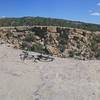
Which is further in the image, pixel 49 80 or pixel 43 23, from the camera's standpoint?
pixel 43 23

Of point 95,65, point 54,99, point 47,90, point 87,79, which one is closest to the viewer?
point 54,99

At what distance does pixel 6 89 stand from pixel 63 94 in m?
1.75

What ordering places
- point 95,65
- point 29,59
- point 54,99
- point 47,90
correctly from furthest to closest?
point 29,59 → point 95,65 → point 47,90 → point 54,99

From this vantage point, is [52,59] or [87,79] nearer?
[87,79]

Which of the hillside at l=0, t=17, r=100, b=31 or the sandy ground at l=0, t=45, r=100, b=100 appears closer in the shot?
the sandy ground at l=0, t=45, r=100, b=100

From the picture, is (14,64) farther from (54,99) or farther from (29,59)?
(54,99)

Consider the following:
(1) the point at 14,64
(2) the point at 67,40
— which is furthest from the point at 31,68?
(2) the point at 67,40

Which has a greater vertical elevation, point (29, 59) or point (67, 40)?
point (29, 59)

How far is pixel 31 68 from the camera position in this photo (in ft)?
39.1

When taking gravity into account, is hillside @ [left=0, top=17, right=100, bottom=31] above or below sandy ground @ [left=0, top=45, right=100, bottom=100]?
below

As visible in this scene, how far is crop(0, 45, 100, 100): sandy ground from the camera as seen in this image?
9056mm

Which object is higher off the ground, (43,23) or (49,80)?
(49,80)

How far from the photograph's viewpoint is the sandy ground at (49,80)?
9056 mm

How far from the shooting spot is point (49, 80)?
407 inches
